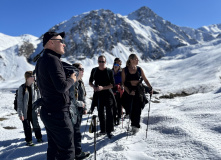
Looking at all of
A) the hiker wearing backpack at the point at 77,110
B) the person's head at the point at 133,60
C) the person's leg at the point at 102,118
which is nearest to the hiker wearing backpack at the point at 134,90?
the person's head at the point at 133,60

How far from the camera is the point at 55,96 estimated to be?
3.02 meters

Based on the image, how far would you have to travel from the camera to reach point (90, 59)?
171 meters

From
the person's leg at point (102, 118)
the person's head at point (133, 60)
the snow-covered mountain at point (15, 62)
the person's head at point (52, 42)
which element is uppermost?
the snow-covered mountain at point (15, 62)

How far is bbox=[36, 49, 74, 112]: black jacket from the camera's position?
9.41 feet

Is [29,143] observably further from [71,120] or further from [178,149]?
[178,149]

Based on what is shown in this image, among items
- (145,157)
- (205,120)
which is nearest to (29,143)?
(145,157)

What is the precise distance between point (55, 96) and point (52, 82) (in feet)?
0.81

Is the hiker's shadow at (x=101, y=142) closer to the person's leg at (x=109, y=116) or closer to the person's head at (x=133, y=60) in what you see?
the person's leg at (x=109, y=116)

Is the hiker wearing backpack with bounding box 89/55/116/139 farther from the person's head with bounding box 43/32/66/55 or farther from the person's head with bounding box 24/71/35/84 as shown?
the person's head with bounding box 43/32/66/55

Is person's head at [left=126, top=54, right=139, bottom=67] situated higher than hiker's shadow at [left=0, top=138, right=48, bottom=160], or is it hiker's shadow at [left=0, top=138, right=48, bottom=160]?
person's head at [left=126, top=54, right=139, bottom=67]

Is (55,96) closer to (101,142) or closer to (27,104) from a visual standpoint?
(101,142)

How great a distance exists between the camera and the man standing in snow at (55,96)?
289 centimetres

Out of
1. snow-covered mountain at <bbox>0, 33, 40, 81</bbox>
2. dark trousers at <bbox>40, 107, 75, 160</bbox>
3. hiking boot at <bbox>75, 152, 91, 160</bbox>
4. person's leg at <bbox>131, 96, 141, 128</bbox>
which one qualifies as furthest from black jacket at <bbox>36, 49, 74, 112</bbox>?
snow-covered mountain at <bbox>0, 33, 40, 81</bbox>

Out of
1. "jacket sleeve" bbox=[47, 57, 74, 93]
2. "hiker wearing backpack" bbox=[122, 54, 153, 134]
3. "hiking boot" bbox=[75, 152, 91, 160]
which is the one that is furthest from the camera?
"hiker wearing backpack" bbox=[122, 54, 153, 134]
